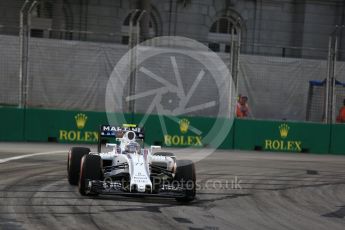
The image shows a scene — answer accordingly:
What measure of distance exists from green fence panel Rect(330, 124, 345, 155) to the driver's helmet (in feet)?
40.9

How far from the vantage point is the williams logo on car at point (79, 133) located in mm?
21094

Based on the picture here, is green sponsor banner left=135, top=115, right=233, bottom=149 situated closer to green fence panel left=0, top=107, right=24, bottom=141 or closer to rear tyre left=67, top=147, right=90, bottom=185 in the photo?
green fence panel left=0, top=107, right=24, bottom=141

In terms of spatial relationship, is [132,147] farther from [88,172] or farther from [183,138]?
[183,138]

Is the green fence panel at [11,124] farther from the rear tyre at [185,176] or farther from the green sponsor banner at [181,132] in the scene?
the rear tyre at [185,176]

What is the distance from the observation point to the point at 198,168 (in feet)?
52.2

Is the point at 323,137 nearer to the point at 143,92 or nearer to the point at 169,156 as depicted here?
the point at 143,92

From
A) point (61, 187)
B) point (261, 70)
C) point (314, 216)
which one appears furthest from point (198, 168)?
point (261, 70)

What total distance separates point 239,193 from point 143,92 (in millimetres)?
10604

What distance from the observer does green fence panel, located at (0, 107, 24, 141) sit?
20703mm

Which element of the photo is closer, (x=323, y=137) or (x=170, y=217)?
(x=170, y=217)

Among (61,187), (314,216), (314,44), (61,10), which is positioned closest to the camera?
(314,216)

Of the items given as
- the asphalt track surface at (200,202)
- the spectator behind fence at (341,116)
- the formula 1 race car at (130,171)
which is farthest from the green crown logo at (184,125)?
the formula 1 race car at (130,171)

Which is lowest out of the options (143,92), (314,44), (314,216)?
(314,216)

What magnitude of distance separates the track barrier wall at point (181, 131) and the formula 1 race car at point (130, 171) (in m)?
8.76
